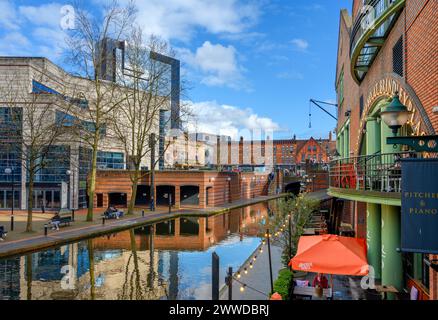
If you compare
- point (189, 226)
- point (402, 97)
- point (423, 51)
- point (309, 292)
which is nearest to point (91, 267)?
point (309, 292)

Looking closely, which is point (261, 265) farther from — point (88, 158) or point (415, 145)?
point (88, 158)

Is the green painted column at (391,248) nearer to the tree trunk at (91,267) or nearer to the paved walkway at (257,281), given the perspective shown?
the paved walkway at (257,281)

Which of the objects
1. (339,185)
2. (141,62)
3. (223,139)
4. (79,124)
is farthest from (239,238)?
(223,139)

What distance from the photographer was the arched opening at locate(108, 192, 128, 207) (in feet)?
151

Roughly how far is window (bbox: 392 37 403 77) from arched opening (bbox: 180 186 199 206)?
34389 mm

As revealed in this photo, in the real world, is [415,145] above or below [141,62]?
below

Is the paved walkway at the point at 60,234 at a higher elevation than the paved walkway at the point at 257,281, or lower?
higher

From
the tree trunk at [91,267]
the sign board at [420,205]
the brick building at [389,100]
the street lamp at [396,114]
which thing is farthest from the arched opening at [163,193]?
the sign board at [420,205]

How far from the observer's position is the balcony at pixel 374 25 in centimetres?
1172

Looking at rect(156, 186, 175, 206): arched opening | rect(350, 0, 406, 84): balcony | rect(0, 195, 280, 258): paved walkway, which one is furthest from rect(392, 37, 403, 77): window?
rect(156, 186, 175, 206): arched opening

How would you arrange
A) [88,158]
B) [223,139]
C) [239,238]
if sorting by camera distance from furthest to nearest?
1. [223,139]
2. [88,158]
3. [239,238]

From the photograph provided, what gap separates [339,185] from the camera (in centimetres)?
1338

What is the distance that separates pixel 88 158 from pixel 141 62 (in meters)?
Answer: 13.8

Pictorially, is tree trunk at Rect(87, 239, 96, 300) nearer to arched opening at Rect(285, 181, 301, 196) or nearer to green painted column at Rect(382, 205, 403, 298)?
green painted column at Rect(382, 205, 403, 298)
